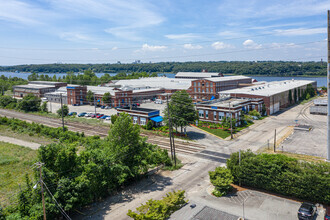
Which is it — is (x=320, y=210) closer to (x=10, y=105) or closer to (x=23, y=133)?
(x=23, y=133)

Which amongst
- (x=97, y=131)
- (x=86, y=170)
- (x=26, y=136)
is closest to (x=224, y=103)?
(x=97, y=131)

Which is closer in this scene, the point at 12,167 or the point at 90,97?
the point at 12,167

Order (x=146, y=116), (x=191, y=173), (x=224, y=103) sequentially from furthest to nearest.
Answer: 1. (x=224, y=103)
2. (x=146, y=116)
3. (x=191, y=173)

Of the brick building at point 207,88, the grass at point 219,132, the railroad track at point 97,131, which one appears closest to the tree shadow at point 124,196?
the railroad track at point 97,131

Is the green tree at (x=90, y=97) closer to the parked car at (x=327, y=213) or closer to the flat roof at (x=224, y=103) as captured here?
the flat roof at (x=224, y=103)

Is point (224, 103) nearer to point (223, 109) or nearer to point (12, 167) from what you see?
point (223, 109)

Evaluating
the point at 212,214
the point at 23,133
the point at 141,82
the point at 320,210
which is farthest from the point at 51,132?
the point at 141,82

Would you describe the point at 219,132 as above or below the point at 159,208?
above
